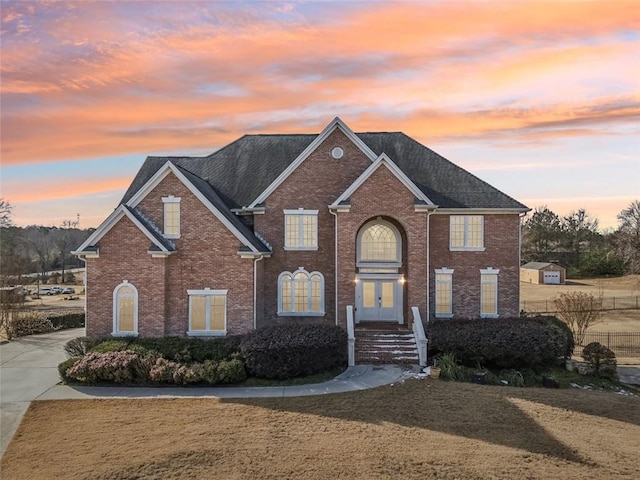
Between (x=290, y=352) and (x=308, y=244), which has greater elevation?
(x=308, y=244)

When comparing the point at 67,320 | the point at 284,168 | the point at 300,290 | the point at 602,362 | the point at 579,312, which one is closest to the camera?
the point at 602,362

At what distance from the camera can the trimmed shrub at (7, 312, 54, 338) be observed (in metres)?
27.8

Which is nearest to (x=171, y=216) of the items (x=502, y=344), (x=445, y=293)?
(x=445, y=293)

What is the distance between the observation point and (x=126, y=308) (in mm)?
19703

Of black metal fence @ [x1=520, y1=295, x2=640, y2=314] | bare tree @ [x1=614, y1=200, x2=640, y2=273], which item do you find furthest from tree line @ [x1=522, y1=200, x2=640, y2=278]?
black metal fence @ [x1=520, y1=295, x2=640, y2=314]

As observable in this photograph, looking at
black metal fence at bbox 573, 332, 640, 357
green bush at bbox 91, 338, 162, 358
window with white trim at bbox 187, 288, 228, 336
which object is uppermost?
window with white trim at bbox 187, 288, 228, 336

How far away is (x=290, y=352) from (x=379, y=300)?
7574mm

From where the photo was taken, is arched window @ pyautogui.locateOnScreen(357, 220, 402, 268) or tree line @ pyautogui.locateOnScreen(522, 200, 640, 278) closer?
arched window @ pyautogui.locateOnScreen(357, 220, 402, 268)

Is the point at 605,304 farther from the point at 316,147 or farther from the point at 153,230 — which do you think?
the point at 153,230

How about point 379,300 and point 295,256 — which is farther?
point 379,300

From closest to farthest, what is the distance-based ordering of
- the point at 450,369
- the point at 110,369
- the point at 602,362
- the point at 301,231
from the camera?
the point at 110,369 < the point at 450,369 < the point at 602,362 < the point at 301,231

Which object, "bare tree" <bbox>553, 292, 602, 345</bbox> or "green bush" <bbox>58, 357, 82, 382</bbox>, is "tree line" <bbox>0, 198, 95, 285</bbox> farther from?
"bare tree" <bbox>553, 292, 602, 345</bbox>

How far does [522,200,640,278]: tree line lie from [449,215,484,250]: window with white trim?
66654mm

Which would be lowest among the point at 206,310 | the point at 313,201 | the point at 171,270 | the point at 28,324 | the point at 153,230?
the point at 28,324
